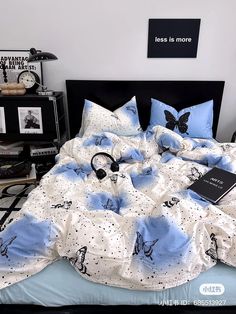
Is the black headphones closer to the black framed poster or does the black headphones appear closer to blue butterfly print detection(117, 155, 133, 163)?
blue butterfly print detection(117, 155, 133, 163)

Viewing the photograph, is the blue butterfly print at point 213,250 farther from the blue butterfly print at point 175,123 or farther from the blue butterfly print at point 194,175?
the blue butterfly print at point 175,123

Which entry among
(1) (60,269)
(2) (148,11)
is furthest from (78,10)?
(1) (60,269)

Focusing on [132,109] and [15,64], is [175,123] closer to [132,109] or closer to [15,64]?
[132,109]

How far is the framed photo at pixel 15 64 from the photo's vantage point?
98.3 inches

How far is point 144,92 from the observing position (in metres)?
2.55

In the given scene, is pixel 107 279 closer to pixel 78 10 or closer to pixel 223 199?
pixel 223 199

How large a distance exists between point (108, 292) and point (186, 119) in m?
1.82

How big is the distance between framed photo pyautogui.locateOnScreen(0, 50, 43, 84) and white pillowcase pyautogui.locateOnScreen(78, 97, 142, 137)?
61 centimetres

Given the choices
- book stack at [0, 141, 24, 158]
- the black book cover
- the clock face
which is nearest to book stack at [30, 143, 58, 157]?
book stack at [0, 141, 24, 158]

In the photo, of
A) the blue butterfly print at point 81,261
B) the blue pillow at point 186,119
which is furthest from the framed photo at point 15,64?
the blue butterfly print at point 81,261

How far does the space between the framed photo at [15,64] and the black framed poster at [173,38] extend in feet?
3.68

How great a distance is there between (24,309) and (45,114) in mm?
1747

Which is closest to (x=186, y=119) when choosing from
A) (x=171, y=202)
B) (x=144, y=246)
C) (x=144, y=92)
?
(x=144, y=92)

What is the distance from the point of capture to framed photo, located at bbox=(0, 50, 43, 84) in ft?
8.20
